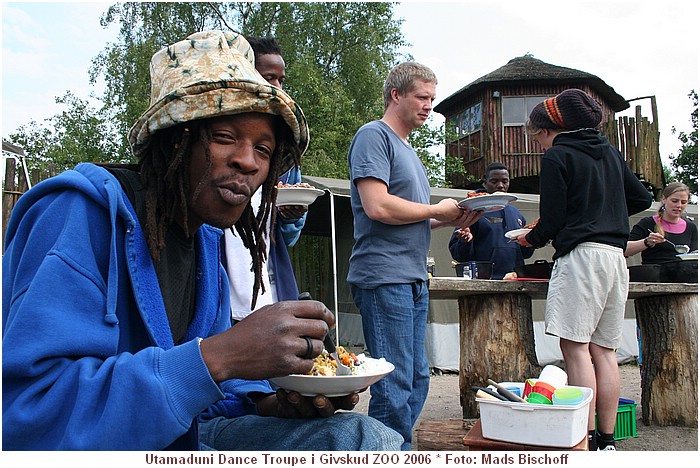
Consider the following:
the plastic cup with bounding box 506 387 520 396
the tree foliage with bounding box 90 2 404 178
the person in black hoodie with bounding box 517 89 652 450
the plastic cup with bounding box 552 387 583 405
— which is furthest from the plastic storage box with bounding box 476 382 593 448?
the tree foliage with bounding box 90 2 404 178

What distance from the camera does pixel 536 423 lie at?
6.98 feet

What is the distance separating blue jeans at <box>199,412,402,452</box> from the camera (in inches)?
51.8

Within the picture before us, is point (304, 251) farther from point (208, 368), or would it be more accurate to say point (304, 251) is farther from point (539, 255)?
point (208, 368)

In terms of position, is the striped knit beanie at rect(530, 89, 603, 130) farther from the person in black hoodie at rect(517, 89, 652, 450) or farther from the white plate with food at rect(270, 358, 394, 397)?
the white plate with food at rect(270, 358, 394, 397)

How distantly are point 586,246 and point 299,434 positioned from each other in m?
2.35

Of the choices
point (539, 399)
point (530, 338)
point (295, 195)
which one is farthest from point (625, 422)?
point (295, 195)

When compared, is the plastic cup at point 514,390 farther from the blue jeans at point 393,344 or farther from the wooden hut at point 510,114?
the wooden hut at point 510,114

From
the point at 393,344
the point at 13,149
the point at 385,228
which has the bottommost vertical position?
the point at 393,344

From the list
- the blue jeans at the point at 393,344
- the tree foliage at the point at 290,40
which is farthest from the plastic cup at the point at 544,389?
the tree foliage at the point at 290,40

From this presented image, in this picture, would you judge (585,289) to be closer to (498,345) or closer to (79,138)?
(498,345)

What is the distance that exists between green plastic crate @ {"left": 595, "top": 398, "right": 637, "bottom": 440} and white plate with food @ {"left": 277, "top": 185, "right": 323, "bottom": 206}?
2.80 metres

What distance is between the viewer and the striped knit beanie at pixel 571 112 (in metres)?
3.40

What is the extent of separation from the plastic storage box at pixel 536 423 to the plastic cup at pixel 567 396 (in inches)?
1.1
